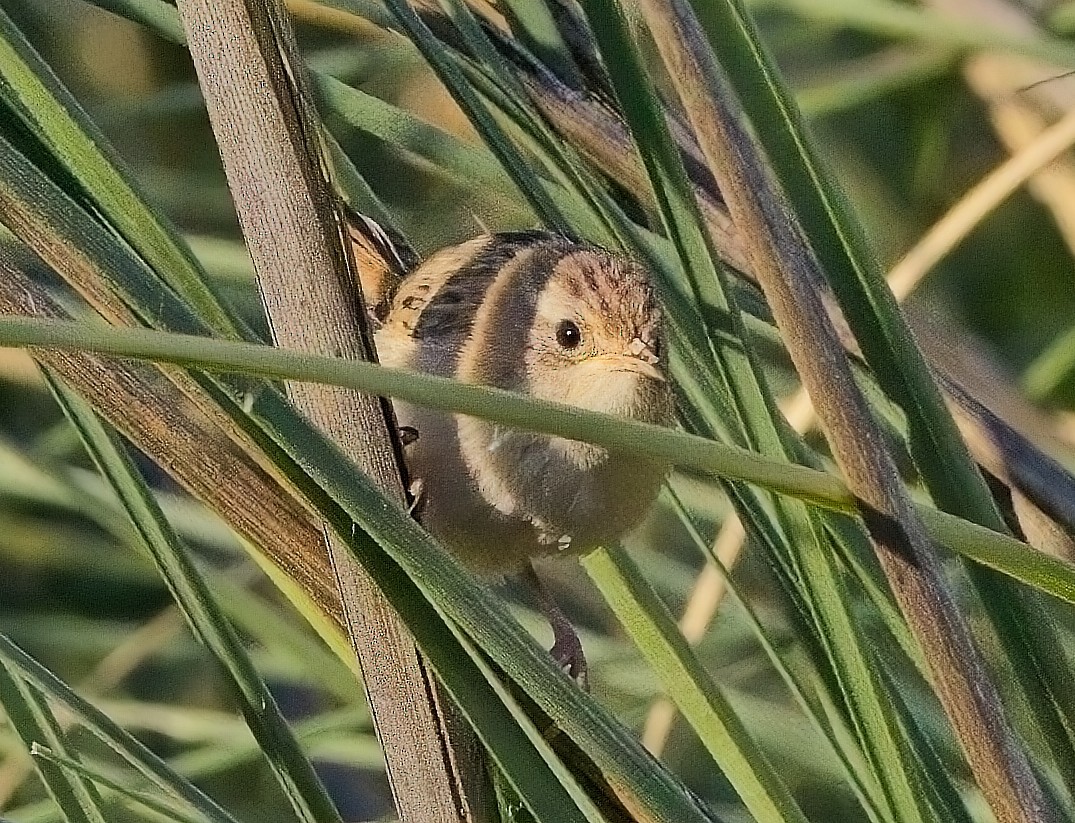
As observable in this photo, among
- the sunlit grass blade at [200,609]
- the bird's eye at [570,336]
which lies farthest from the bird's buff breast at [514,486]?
the sunlit grass blade at [200,609]

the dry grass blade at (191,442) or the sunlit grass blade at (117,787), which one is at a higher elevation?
the dry grass blade at (191,442)

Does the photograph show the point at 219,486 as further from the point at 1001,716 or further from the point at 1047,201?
the point at 1047,201

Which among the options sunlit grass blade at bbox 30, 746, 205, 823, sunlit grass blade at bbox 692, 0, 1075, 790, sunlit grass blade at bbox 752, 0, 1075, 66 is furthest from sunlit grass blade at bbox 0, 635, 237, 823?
sunlit grass blade at bbox 752, 0, 1075, 66

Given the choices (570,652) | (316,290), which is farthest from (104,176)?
(570,652)

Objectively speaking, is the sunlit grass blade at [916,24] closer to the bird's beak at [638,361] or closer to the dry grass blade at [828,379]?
the bird's beak at [638,361]

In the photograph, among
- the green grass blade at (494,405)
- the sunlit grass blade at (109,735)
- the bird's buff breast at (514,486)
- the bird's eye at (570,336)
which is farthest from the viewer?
the bird's eye at (570,336)

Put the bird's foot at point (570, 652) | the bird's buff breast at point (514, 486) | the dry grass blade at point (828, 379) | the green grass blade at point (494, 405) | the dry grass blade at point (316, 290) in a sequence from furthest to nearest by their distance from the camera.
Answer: the bird's foot at point (570, 652)
the bird's buff breast at point (514, 486)
the dry grass blade at point (316, 290)
the dry grass blade at point (828, 379)
the green grass blade at point (494, 405)

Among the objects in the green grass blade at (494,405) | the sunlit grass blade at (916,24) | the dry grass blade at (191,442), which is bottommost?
the dry grass blade at (191,442)
